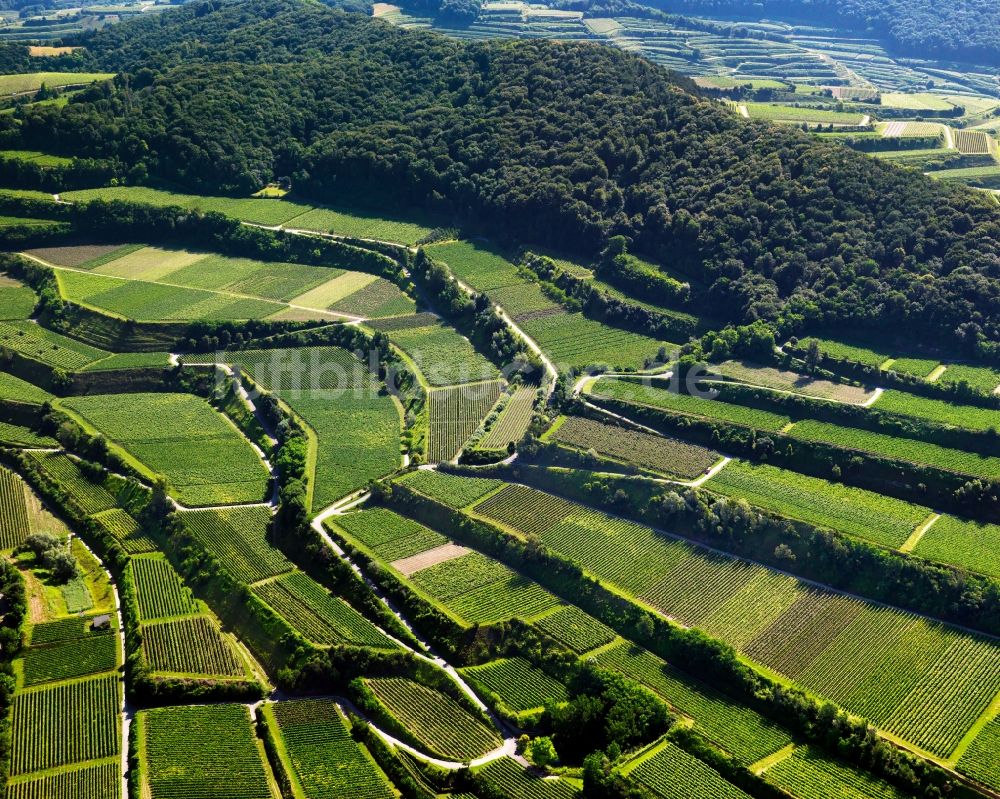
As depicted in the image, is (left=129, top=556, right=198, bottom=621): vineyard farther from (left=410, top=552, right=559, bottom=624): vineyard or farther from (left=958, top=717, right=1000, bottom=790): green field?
(left=958, top=717, right=1000, bottom=790): green field

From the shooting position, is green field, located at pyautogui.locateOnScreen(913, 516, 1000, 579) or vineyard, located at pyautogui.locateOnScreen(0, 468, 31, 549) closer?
green field, located at pyautogui.locateOnScreen(913, 516, 1000, 579)

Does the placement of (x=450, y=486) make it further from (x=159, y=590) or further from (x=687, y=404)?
(x=159, y=590)

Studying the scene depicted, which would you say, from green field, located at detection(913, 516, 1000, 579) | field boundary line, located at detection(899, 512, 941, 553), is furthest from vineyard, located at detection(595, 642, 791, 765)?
green field, located at detection(913, 516, 1000, 579)

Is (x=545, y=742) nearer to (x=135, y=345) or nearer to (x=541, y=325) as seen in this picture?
(x=541, y=325)

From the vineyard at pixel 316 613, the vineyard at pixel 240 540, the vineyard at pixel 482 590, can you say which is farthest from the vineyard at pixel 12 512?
the vineyard at pixel 482 590

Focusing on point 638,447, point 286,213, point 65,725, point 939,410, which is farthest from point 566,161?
point 65,725
